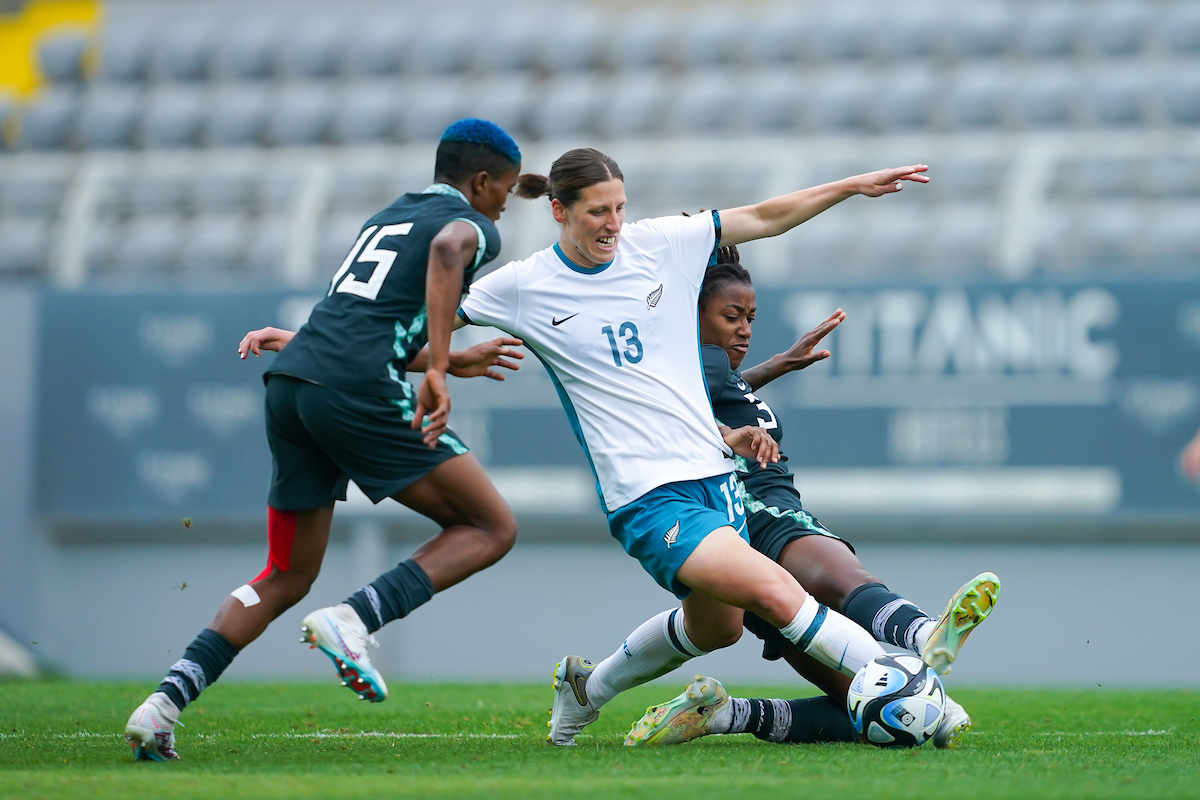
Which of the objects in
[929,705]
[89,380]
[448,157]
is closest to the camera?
[929,705]

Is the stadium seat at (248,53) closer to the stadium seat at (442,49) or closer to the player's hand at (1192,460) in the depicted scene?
the stadium seat at (442,49)

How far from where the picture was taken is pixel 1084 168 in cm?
985

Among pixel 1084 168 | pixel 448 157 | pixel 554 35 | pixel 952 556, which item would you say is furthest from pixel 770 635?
pixel 554 35

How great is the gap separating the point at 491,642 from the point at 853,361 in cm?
330

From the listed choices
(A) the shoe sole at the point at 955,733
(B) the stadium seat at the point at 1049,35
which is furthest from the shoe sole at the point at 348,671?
(B) the stadium seat at the point at 1049,35

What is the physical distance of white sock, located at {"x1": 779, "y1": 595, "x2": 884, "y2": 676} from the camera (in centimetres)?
379

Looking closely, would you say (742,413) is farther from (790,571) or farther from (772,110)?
(772,110)

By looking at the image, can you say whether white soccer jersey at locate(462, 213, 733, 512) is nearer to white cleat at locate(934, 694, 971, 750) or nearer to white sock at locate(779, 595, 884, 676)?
white sock at locate(779, 595, 884, 676)

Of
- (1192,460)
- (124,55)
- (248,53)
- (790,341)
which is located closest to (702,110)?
(790,341)

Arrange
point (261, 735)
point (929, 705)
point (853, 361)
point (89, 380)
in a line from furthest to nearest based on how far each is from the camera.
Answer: point (89, 380) < point (853, 361) < point (261, 735) < point (929, 705)

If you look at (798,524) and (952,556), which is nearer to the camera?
(798,524)

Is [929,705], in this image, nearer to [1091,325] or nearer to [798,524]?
[798,524]

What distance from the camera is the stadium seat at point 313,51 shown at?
540 inches

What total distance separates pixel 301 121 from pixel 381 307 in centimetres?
948
